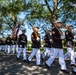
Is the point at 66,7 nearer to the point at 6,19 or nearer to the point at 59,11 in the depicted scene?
the point at 59,11

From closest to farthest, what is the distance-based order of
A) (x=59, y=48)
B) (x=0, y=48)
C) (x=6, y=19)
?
(x=59, y=48) → (x=0, y=48) → (x=6, y=19)

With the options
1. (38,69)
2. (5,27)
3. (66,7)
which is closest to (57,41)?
(38,69)

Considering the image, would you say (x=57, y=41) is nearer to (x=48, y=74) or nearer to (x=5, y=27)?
(x=48, y=74)

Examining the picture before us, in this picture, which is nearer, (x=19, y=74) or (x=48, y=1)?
(x=19, y=74)

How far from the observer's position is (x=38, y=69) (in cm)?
1194

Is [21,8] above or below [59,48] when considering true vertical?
above

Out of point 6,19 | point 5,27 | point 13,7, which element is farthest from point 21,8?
point 5,27

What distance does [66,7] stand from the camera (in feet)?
→ 85.4

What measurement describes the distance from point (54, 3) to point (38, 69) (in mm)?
15042

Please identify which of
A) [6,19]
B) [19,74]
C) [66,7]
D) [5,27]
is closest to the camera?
Result: [19,74]

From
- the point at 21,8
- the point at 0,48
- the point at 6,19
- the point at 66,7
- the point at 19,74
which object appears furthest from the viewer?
the point at 6,19

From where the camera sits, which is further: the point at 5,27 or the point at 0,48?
the point at 5,27

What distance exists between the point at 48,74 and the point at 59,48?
1.33 meters

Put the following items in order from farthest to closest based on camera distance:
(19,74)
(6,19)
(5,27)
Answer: (5,27), (6,19), (19,74)
